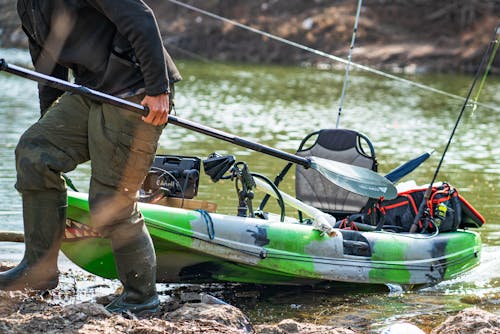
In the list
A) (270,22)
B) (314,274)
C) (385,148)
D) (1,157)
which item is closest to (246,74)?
(270,22)

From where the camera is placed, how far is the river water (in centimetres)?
626

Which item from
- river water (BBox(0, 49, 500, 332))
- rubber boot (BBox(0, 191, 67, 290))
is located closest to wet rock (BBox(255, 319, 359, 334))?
river water (BBox(0, 49, 500, 332))

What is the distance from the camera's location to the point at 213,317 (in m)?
4.70

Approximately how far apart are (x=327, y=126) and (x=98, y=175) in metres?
12.6

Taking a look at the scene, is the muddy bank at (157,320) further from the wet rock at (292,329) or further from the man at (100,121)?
the man at (100,121)

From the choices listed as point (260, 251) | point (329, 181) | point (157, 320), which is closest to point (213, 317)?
point (157, 320)

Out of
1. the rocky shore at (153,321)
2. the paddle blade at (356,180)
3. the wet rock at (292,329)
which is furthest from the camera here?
the paddle blade at (356,180)

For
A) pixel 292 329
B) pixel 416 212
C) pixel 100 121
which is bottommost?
pixel 292 329

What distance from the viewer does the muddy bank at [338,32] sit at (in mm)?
31594

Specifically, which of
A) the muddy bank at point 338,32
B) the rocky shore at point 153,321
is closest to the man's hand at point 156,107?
the rocky shore at point 153,321

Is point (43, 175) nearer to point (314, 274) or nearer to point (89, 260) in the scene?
point (89, 260)

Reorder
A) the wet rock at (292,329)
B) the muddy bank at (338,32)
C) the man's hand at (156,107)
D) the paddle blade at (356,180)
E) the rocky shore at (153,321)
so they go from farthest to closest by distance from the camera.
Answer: the muddy bank at (338,32)
the paddle blade at (356,180)
the wet rock at (292,329)
the man's hand at (156,107)
the rocky shore at (153,321)

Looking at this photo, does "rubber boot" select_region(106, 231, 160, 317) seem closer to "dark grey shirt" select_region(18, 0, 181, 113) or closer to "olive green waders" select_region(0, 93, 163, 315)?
"olive green waders" select_region(0, 93, 163, 315)

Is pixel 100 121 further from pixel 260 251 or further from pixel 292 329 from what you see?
pixel 260 251
